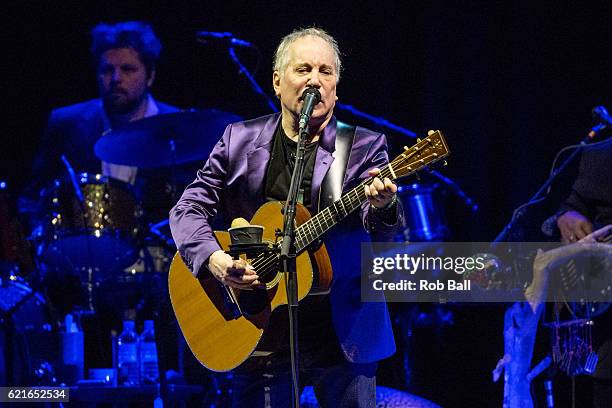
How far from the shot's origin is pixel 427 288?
18.9 ft

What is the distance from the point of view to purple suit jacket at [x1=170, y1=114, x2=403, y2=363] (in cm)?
334

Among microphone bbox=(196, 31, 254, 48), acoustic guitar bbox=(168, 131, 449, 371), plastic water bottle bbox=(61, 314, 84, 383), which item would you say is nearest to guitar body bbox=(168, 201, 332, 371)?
acoustic guitar bbox=(168, 131, 449, 371)

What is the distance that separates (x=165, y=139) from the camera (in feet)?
21.5

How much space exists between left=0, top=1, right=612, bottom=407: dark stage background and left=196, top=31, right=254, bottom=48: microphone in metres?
0.21

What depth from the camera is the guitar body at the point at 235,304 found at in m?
3.31

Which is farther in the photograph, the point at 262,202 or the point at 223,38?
the point at 223,38

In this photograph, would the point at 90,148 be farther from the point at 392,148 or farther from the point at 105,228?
the point at 392,148

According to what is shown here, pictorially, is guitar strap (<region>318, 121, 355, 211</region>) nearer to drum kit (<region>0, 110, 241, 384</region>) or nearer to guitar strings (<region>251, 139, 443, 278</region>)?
guitar strings (<region>251, 139, 443, 278</region>)

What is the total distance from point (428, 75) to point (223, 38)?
5.23 ft

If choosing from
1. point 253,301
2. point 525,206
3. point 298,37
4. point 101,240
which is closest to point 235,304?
point 253,301

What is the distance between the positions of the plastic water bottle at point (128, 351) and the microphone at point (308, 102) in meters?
3.46

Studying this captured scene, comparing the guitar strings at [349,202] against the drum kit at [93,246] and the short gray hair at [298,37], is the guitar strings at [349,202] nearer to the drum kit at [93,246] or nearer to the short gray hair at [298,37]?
the short gray hair at [298,37]
